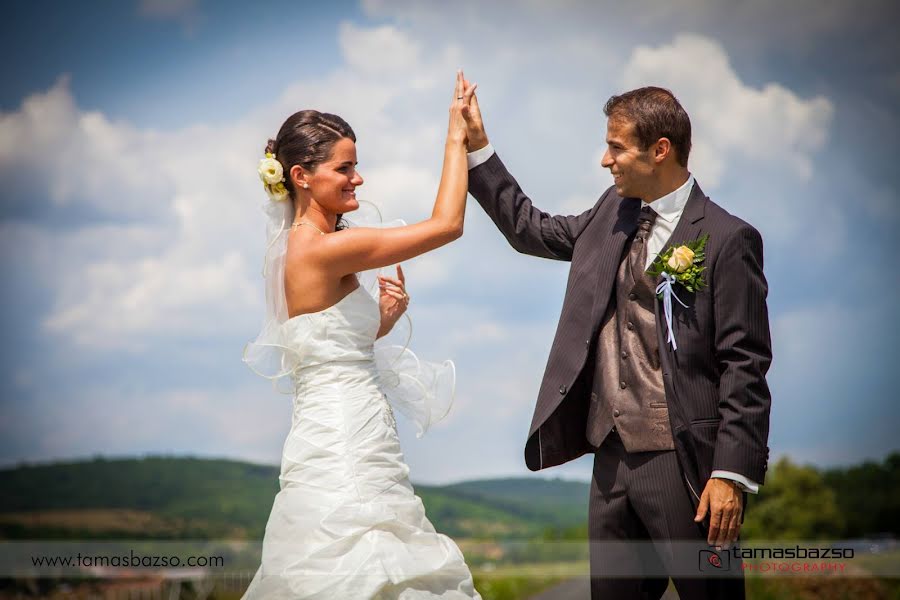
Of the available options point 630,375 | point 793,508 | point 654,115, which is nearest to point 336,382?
point 630,375

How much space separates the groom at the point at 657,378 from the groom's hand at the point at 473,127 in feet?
1.77

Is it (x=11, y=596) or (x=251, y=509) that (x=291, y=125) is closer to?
(x=11, y=596)

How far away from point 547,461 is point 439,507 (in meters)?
6.99

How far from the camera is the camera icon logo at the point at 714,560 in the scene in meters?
2.83

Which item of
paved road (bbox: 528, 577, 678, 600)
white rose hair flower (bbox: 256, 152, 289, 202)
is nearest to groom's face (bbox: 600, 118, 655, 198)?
white rose hair flower (bbox: 256, 152, 289, 202)

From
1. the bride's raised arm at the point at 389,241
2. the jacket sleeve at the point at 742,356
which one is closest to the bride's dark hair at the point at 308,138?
the bride's raised arm at the point at 389,241

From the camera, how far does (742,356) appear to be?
2.81 metres

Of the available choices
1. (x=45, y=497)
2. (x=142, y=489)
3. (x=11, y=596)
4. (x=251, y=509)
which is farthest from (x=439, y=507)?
(x=11, y=596)

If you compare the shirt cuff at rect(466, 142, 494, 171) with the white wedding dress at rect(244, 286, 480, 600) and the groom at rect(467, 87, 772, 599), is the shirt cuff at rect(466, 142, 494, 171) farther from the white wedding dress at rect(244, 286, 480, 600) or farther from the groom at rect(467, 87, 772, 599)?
the white wedding dress at rect(244, 286, 480, 600)

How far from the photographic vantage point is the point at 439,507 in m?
9.85

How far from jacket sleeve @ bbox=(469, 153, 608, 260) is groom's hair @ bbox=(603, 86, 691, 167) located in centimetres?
42

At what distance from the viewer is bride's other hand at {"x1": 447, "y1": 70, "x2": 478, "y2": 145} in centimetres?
336

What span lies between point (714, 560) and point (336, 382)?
139cm

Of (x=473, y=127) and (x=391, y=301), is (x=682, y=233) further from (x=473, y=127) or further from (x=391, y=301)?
(x=391, y=301)
